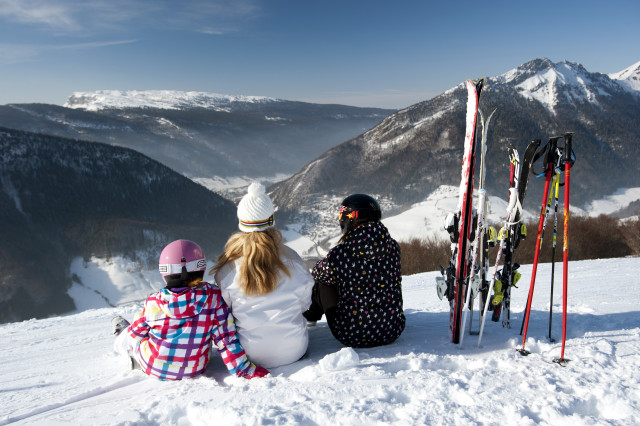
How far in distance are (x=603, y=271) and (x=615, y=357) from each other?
666 cm

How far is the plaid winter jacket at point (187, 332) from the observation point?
10.2 feet

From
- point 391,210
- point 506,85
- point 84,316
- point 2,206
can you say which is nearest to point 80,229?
point 2,206

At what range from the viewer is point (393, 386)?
2854 mm

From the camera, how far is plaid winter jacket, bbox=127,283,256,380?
122 inches

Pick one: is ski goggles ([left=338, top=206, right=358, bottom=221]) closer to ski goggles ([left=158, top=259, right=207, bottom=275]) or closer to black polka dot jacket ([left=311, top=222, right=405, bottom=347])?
black polka dot jacket ([left=311, top=222, right=405, bottom=347])

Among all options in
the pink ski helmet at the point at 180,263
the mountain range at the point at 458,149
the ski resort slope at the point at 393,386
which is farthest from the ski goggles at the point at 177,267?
the mountain range at the point at 458,149

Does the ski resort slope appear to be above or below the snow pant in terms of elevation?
below

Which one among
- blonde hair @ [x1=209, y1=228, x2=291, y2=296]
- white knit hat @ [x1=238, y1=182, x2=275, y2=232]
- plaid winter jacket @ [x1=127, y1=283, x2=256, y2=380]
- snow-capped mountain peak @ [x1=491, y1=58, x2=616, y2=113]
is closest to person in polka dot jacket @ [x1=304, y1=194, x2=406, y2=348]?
blonde hair @ [x1=209, y1=228, x2=291, y2=296]

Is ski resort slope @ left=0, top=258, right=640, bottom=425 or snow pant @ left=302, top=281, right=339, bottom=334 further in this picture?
snow pant @ left=302, top=281, right=339, bottom=334

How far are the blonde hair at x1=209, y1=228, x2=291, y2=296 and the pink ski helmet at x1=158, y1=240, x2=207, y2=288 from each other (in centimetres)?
21

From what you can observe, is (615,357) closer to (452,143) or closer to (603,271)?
(603,271)

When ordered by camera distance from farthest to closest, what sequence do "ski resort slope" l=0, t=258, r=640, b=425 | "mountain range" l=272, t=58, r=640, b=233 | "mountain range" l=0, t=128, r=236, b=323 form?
"mountain range" l=272, t=58, r=640, b=233 < "mountain range" l=0, t=128, r=236, b=323 < "ski resort slope" l=0, t=258, r=640, b=425

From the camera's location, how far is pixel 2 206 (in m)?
88.7

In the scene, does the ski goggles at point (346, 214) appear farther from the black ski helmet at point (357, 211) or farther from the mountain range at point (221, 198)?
the mountain range at point (221, 198)
